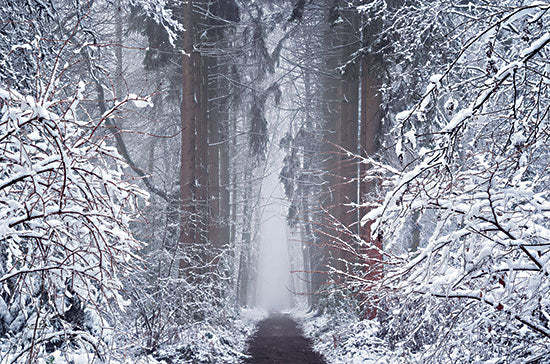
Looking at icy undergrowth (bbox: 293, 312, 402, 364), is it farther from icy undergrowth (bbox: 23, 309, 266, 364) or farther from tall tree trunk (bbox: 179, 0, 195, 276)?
tall tree trunk (bbox: 179, 0, 195, 276)

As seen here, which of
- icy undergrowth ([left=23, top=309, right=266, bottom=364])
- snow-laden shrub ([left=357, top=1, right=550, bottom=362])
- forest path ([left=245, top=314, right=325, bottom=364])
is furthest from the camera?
forest path ([left=245, top=314, right=325, bottom=364])

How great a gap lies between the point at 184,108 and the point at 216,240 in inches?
189

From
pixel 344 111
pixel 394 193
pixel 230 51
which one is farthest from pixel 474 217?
pixel 230 51

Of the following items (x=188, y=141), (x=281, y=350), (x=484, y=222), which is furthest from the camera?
(x=281, y=350)

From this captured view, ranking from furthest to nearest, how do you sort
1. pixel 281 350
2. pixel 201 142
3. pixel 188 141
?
pixel 201 142 → pixel 281 350 → pixel 188 141

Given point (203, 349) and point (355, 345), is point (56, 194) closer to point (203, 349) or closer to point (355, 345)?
point (203, 349)

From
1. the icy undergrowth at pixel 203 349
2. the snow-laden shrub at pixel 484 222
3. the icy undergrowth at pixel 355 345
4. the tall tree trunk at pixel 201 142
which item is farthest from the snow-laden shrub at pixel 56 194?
the tall tree trunk at pixel 201 142

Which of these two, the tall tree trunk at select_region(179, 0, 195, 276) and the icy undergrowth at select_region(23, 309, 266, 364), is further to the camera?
the tall tree trunk at select_region(179, 0, 195, 276)

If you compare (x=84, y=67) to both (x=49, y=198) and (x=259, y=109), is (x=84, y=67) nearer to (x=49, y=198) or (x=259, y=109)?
(x=259, y=109)

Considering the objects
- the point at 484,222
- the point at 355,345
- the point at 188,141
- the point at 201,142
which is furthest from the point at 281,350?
the point at 484,222

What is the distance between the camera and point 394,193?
289 centimetres

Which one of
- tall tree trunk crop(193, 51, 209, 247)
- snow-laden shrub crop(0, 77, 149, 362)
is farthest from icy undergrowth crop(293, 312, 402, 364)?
snow-laden shrub crop(0, 77, 149, 362)

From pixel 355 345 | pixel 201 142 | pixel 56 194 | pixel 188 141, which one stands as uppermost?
pixel 201 142

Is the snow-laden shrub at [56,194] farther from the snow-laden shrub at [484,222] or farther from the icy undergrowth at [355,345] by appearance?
the icy undergrowth at [355,345]
